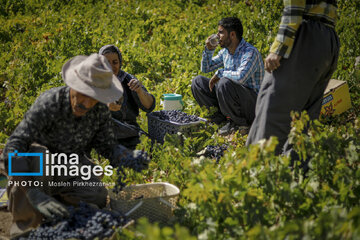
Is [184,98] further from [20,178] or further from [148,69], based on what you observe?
[20,178]

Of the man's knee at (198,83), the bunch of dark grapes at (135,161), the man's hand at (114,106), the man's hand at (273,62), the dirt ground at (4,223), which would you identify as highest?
the man's hand at (273,62)

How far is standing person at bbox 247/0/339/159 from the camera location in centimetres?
270

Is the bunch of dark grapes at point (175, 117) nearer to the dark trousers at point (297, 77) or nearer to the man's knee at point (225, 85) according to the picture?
the man's knee at point (225, 85)

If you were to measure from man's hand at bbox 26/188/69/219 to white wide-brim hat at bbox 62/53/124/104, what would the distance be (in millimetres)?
690

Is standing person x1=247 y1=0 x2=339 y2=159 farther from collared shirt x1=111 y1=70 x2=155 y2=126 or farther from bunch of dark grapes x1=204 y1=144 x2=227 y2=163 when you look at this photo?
collared shirt x1=111 y1=70 x2=155 y2=126

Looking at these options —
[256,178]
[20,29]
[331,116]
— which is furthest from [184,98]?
[20,29]

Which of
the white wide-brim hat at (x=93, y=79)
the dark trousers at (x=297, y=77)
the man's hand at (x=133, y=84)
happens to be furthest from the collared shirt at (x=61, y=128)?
the dark trousers at (x=297, y=77)

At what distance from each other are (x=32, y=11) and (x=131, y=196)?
11.2 m

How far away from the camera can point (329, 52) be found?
277 centimetres

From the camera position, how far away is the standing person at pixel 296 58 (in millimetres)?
2703

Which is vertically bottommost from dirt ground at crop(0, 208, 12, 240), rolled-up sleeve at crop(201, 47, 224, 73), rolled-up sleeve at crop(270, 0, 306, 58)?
dirt ground at crop(0, 208, 12, 240)

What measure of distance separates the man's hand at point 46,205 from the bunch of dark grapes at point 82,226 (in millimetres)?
45

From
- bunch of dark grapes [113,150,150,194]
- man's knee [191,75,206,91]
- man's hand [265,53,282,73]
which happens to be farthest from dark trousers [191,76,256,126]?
bunch of dark grapes [113,150,150,194]

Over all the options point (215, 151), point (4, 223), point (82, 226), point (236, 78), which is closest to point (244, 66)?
point (236, 78)
